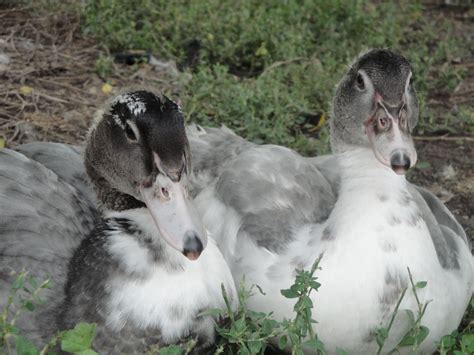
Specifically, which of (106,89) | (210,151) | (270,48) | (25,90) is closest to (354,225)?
(210,151)

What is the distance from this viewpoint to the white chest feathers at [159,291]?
11.3 ft

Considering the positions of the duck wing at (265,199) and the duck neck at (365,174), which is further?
the duck wing at (265,199)

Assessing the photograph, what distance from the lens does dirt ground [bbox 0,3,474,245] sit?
5.77 meters

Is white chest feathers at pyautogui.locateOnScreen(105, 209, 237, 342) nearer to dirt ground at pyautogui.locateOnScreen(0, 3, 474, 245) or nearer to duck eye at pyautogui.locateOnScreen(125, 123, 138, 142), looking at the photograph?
duck eye at pyautogui.locateOnScreen(125, 123, 138, 142)

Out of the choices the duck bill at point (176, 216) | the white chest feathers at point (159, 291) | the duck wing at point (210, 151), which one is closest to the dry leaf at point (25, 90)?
the duck wing at point (210, 151)

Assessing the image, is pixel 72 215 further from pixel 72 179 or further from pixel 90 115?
pixel 90 115

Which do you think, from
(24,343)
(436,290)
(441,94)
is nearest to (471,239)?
(436,290)

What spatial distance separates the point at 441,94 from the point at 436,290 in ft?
10.8

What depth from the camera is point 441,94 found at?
272 inches

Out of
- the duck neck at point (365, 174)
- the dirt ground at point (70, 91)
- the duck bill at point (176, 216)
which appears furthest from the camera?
the dirt ground at point (70, 91)

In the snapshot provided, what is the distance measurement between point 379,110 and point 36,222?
155cm

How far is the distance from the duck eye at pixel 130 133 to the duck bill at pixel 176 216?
21 cm

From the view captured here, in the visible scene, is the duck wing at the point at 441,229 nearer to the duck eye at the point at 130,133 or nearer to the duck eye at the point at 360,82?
the duck eye at the point at 360,82

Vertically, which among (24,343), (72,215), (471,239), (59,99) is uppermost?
(24,343)
